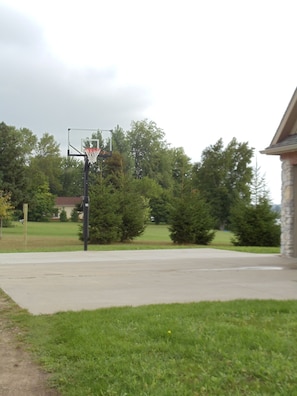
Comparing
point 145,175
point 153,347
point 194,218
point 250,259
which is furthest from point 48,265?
point 145,175

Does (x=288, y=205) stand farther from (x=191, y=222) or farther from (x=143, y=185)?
(x=143, y=185)

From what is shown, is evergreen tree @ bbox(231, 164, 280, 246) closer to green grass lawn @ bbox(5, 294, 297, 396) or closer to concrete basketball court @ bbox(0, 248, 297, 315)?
concrete basketball court @ bbox(0, 248, 297, 315)

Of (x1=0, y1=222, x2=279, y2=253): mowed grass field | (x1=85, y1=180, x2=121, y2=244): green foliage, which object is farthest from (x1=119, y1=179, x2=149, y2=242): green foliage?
(x1=85, y1=180, x2=121, y2=244): green foliage

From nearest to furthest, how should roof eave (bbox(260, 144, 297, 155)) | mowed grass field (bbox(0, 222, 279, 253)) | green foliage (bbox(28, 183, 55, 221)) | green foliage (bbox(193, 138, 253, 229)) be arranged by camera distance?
1. roof eave (bbox(260, 144, 297, 155))
2. mowed grass field (bbox(0, 222, 279, 253))
3. green foliage (bbox(193, 138, 253, 229))
4. green foliage (bbox(28, 183, 55, 221))

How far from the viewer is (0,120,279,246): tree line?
90.4 ft

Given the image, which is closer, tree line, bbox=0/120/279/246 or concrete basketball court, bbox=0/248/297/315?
concrete basketball court, bbox=0/248/297/315

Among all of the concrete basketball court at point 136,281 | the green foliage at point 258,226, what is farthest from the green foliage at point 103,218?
the concrete basketball court at point 136,281

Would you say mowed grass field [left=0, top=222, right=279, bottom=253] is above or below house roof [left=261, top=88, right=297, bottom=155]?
below

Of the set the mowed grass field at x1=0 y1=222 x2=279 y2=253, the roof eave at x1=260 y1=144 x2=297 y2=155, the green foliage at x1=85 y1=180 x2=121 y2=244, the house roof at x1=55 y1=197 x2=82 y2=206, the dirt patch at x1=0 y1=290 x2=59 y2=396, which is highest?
the roof eave at x1=260 y1=144 x2=297 y2=155

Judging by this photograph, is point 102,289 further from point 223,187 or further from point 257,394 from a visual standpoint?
point 223,187

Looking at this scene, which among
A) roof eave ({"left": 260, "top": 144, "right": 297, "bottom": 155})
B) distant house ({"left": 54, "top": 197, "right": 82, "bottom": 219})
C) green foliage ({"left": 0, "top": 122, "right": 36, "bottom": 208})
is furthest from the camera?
distant house ({"left": 54, "top": 197, "right": 82, "bottom": 219})

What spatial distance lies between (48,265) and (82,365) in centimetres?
900

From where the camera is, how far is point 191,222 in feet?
93.2

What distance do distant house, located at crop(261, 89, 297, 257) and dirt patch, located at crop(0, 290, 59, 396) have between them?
1131cm
